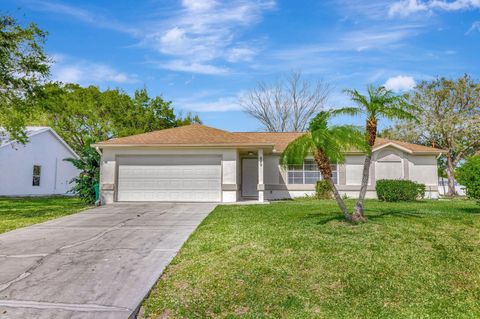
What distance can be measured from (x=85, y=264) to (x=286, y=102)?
3044 centimetres

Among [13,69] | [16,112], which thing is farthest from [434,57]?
[16,112]

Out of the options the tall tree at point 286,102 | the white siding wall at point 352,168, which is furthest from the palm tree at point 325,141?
the tall tree at point 286,102

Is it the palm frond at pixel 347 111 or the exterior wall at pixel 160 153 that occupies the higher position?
the palm frond at pixel 347 111

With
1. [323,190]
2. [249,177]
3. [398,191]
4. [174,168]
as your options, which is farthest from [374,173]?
[174,168]

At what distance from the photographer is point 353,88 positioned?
8648 mm

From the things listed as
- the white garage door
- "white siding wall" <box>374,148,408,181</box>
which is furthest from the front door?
"white siding wall" <box>374,148,408,181</box>

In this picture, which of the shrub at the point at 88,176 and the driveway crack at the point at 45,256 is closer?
the driveway crack at the point at 45,256

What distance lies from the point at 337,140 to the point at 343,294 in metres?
4.24

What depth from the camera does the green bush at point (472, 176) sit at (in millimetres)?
10789

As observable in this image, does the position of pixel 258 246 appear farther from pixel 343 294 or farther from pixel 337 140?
pixel 337 140

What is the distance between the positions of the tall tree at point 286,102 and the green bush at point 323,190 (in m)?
15.8

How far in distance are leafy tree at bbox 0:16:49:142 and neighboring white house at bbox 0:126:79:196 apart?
7.11 m

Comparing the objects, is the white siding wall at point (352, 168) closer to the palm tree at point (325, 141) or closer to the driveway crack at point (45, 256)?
the palm tree at point (325, 141)

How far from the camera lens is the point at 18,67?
591 inches
